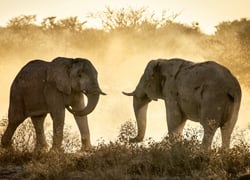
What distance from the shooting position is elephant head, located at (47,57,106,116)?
714 inches

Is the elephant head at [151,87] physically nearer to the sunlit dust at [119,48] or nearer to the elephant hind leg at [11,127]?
the elephant hind leg at [11,127]

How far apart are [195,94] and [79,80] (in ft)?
8.18

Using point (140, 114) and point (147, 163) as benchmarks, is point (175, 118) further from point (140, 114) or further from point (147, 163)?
point (147, 163)

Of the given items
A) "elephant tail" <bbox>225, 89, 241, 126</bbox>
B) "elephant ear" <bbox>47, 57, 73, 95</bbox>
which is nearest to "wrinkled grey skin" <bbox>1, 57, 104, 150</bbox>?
"elephant ear" <bbox>47, 57, 73, 95</bbox>

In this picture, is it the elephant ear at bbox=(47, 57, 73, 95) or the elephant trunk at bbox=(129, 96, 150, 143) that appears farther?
the elephant trunk at bbox=(129, 96, 150, 143)

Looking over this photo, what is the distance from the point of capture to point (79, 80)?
18.2 m

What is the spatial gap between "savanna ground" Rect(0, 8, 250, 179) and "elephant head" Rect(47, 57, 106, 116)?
80cm

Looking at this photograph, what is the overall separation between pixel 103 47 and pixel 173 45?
4509mm

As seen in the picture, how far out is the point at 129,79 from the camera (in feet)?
127

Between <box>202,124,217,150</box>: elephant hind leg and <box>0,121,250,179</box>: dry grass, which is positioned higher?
<box>202,124,217,150</box>: elephant hind leg

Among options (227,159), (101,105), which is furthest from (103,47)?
(227,159)

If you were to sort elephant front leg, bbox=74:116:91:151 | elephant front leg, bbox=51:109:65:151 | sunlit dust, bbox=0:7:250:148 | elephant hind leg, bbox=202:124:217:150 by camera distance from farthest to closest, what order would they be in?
1. sunlit dust, bbox=0:7:250:148
2. elephant front leg, bbox=74:116:91:151
3. elephant front leg, bbox=51:109:65:151
4. elephant hind leg, bbox=202:124:217:150

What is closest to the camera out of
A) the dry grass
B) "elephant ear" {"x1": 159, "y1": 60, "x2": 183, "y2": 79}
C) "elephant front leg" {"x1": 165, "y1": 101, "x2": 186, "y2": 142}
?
the dry grass

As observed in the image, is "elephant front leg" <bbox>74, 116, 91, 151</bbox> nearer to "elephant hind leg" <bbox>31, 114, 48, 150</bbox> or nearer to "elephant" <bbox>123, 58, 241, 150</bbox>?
"elephant hind leg" <bbox>31, 114, 48, 150</bbox>
